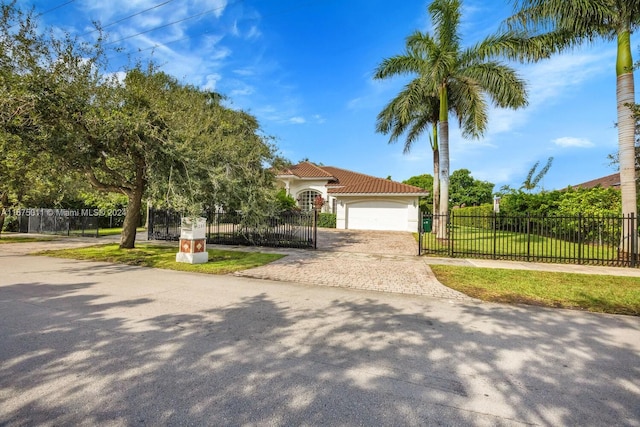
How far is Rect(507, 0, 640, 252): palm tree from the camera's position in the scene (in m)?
10.1

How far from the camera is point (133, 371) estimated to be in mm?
3047

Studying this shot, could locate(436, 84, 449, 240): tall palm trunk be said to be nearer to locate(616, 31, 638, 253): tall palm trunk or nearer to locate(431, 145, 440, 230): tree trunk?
locate(431, 145, 440, 230): tree trunk

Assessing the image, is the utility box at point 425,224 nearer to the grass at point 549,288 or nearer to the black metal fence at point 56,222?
the grass at point 549,288

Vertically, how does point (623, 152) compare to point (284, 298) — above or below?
above

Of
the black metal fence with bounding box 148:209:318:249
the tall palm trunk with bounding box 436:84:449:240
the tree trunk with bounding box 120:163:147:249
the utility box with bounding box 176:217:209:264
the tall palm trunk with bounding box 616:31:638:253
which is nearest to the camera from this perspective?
the utility box with bounding box 176:217:209:264

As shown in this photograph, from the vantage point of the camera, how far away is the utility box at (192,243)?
9750mm

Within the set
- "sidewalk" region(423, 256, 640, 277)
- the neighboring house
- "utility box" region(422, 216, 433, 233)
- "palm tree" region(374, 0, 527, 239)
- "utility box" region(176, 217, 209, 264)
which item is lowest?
"sidewalk" region(423, 256, 640, 277)

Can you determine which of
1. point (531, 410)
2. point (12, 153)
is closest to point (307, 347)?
point (531, 410)

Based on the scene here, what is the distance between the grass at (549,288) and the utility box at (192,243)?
7309 millimetres

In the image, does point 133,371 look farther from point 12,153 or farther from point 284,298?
point 12,153

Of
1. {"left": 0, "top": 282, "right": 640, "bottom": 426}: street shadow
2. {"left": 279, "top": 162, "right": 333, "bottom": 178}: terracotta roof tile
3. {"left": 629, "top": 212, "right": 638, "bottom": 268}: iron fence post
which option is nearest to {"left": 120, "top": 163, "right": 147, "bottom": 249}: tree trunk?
{"left": 0, "top": 282, "right": 640, "bottom": 426}: street shadow

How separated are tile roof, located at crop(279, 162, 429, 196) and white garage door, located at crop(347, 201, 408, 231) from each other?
109 centimetres

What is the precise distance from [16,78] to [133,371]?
8787mm

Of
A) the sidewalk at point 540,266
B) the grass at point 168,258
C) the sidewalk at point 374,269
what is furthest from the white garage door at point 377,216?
the grass at point 168,258
